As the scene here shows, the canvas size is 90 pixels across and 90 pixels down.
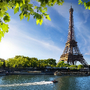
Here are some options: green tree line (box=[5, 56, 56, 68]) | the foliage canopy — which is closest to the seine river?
the foliage canopy

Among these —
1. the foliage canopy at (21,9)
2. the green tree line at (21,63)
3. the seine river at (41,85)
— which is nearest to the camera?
the foliage canopy at (21,9)

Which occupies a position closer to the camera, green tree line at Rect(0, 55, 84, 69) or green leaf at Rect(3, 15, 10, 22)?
green leaf at Rect(3, 15, 10, 22)

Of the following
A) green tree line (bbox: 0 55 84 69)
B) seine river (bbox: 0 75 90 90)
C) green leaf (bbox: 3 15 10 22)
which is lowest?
seine river (bbox: 0 75 90 90)

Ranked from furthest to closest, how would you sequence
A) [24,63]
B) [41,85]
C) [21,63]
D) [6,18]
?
[24,63] → [21,63] → [41,85] → [6,18]

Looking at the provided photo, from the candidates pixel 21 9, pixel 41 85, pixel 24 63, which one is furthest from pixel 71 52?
pixel 21 9

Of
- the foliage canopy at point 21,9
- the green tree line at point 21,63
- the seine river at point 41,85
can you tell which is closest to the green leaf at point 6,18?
the foliage canopy at point 21,9

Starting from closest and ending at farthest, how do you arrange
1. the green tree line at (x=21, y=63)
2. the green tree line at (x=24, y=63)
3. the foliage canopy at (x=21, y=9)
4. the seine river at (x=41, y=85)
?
the foliage canopy at (x=21, y=9), the seine river at (x=41, y=85), the green tree line at (x=21, y=63), the green tree line at (x=24, y=63)

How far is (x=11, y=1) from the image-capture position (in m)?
3.64

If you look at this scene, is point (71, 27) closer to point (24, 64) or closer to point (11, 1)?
point (24, 64)

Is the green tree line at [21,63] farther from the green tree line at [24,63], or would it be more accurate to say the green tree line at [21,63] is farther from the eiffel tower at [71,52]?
the eiffel tower at [71,52]

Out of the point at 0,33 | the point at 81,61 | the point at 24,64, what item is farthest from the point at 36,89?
the point at 81,61

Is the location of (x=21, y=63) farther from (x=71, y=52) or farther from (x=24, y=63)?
(x=71, y=52)

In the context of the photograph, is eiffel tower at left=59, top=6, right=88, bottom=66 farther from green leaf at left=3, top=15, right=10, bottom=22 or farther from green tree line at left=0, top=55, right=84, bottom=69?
green leaf at left=3, top=15, right=10, bottom=22

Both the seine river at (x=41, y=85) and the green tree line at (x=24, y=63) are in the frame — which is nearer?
the seine river at (x=41, y=85)
